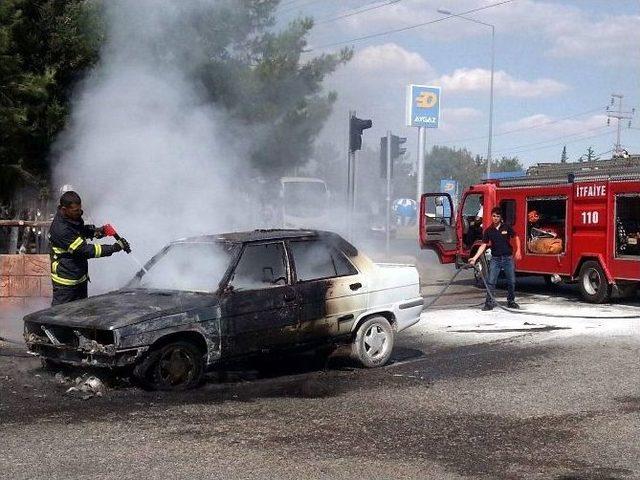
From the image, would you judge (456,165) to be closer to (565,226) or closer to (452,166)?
(452,166)

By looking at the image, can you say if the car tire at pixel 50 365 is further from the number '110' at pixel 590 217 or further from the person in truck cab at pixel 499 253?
the number '110' at pixel 590 217

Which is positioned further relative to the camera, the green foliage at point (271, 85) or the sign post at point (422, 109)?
the sign post at point (422, 109)

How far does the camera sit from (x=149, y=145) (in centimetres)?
1100

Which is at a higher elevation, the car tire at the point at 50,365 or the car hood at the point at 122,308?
the car hood at the point at 122,308

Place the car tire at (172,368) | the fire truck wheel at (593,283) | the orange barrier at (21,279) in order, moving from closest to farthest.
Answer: the car tire at (172,368), the orange barrier at (21,279), the fire truck wheel at (593,283)

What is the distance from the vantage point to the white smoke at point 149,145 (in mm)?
10938

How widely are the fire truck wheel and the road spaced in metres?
4.25

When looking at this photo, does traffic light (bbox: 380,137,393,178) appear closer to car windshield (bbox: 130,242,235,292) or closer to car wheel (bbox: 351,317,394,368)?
car wheel (bbox: 351,317,394,368)

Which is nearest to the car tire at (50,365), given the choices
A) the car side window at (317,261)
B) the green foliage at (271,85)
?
the car side window at (317,261)

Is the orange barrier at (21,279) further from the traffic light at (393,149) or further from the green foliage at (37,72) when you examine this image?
the traffic light at (393,149)

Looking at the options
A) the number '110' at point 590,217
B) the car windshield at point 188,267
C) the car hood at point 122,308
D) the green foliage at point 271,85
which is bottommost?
the car hood at point 122,308

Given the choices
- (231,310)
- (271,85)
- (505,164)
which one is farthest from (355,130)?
(505,164)

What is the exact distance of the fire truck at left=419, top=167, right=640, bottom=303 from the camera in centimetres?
1255

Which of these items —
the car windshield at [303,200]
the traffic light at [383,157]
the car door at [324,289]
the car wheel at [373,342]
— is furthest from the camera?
the car windshield at [303,200]
